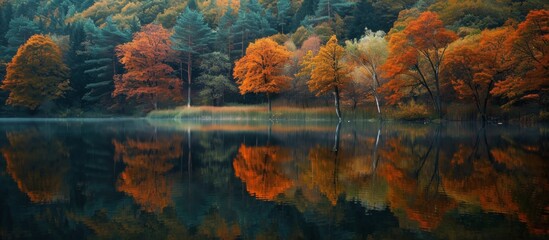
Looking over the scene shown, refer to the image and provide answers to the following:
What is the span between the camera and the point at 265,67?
53.9 metres

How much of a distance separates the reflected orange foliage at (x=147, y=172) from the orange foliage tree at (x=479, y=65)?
88.6 feet

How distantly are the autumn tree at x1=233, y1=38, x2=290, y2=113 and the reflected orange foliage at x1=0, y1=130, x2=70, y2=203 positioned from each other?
103 feet

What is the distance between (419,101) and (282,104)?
1445cm

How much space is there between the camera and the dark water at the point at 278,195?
8062 mm

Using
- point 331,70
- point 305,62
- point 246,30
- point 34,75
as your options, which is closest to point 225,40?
point 246,30

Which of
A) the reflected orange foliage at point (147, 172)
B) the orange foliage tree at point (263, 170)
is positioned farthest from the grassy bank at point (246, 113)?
the orange foliage tree at point (263, 170)

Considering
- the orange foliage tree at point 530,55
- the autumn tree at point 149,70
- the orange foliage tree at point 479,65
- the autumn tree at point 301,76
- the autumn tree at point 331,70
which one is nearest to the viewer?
the orange foliage tree at point 530,55

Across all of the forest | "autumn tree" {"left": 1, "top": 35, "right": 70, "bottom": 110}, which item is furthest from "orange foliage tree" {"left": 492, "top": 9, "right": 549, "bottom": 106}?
"autumn tree" {"left": 1, "top": 35, "right": 70, "bottom": 110}

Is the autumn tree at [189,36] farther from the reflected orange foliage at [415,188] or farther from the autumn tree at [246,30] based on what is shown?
the reflected orange foliage at [415,188]

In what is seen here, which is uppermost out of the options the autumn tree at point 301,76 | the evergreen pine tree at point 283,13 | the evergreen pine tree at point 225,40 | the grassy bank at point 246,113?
the evergreen pine tree at point 283,13

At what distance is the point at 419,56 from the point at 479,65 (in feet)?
21.3

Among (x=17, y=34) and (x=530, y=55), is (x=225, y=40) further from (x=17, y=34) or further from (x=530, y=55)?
(x=530, y=55)

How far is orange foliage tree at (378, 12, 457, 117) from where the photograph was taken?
1633 inches

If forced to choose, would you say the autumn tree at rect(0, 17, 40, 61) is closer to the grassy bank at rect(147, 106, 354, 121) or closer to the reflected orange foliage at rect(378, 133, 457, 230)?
the grassy bank at rect(147, 106, 354, 121)
